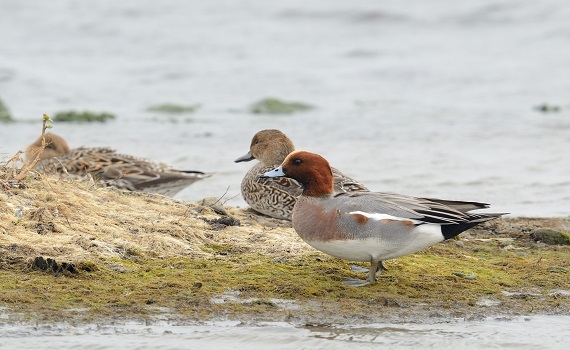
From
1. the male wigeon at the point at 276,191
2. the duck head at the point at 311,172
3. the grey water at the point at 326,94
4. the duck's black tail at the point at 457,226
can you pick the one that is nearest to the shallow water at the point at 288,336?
the grey water at the point at 326,94

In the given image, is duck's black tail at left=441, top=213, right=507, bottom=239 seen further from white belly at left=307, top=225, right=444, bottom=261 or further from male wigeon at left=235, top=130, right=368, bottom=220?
male wigeon at left=235, top=130, right=368, bottom=220

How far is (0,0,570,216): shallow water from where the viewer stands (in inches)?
521

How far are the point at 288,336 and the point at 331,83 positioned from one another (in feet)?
51.6

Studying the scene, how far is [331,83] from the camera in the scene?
21.2 metres

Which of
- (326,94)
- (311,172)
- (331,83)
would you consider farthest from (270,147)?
(331,83)

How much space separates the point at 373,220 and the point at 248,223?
2.30 m

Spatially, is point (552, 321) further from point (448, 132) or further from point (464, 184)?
point (448, 132)

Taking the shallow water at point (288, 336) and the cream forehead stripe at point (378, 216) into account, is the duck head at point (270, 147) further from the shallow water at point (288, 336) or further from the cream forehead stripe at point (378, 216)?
the shallow water at point (288, 336)

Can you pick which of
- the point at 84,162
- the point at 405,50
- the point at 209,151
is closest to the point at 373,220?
the point at 84,162

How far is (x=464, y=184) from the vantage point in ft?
39.4

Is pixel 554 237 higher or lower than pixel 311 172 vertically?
lower

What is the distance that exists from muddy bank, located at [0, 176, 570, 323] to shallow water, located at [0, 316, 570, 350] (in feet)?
0.43

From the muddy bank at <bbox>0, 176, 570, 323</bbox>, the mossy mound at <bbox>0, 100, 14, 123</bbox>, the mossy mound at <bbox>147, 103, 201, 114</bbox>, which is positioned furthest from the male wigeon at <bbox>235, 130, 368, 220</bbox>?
the mossy mound at <bbox>147, 103, 201, 114</bbox>

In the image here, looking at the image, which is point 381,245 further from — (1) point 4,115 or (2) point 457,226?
(1) point 4,115
